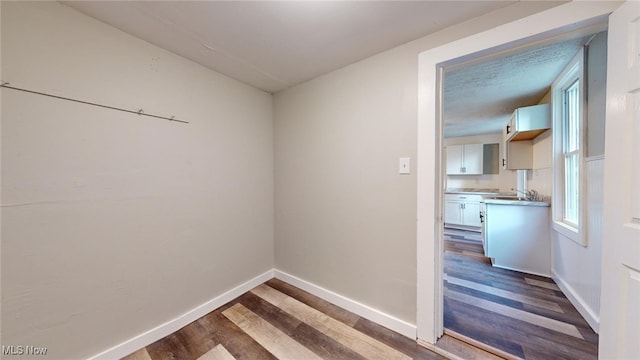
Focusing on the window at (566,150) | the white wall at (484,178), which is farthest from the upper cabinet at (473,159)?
the window at (566,150)

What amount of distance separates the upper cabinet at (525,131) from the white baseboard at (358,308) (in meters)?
2.62

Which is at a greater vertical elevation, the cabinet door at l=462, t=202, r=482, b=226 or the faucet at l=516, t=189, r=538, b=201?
the faucet at l=516, t=189, r=538, b=201

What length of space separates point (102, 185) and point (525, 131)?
411cm

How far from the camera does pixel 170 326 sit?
5.52 ft

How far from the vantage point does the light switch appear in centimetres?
161

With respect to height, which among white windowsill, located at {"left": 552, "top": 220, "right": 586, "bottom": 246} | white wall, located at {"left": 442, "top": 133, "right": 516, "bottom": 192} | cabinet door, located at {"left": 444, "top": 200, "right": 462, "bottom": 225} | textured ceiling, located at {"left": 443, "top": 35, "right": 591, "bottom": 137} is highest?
textured ceiling, located at {"left": 443, "top": 35, "right": 591, "bottom": 137}

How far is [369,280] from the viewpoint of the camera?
6.07 ft

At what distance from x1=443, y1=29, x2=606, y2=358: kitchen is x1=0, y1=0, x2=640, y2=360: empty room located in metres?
0.03

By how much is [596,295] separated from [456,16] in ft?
7.56

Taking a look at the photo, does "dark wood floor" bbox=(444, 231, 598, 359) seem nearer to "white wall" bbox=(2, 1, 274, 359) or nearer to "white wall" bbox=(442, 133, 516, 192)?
"white wall" bbox=(2, 1, 274, 359)

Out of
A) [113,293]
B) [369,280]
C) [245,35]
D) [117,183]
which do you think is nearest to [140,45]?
[245,35]

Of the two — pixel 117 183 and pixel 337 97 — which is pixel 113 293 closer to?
pixel 117 183

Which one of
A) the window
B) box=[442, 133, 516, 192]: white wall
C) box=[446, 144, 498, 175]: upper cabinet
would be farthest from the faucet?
box=[446, 144, 498, 175]: upper cabinet

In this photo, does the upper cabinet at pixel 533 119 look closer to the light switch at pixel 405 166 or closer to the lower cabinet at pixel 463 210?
the light switch at pixel 405 166
